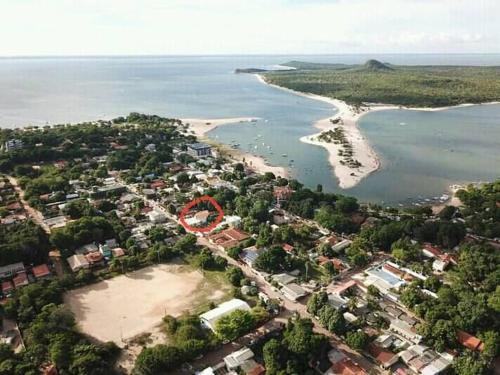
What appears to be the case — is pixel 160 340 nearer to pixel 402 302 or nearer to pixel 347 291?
pixel 347 291

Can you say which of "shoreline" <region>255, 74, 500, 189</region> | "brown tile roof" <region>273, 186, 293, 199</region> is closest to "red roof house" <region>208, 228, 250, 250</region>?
"brown tile roof" <region>273, 186, 293, 199</region>

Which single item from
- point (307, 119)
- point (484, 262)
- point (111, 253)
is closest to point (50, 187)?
point (111, 253)

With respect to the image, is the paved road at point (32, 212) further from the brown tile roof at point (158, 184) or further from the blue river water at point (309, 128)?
the blue river water at point (309, 128)

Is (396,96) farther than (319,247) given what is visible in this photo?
Yes

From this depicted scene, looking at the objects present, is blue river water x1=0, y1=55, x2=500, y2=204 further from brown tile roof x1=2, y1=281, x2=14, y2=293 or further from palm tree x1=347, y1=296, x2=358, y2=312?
brown tile roof x1=2, y1=281, x2=14, y2=293

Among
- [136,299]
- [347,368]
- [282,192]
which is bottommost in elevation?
[136,299]

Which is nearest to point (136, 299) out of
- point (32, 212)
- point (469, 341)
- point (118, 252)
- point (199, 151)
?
point (118, 252)

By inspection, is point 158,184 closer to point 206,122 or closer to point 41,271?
point 41,271
